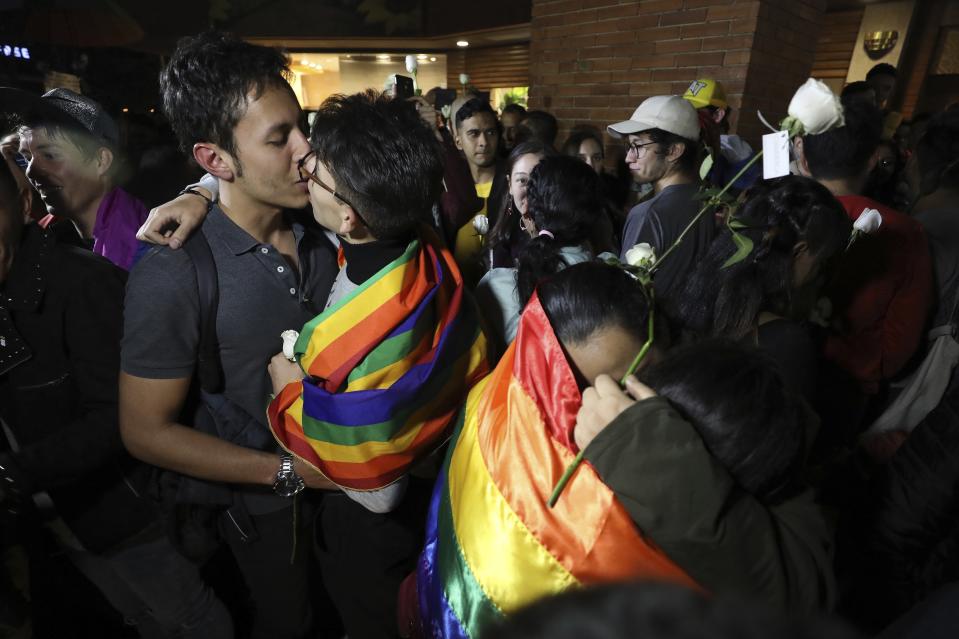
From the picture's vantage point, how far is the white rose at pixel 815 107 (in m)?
1.71

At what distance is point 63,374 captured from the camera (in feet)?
4.35

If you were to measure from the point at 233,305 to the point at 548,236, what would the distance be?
3.91 feet

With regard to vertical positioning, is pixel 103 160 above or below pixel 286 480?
above

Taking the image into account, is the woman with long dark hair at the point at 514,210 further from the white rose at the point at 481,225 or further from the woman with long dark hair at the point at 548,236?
the woman with long dark hair at the point at 548,236

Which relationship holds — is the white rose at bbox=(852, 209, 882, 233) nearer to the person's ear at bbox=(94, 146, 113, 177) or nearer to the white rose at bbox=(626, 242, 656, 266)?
the white rose at bbox=(626, 242, 656, 266)

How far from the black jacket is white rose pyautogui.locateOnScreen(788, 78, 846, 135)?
2.39 metres

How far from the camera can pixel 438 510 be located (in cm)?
117

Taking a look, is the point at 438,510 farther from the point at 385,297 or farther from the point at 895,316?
the point at 895,316

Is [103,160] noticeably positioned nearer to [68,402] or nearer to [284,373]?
[68,402]

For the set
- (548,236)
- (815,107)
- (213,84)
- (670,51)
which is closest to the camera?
(213,84)

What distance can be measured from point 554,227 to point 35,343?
1738 millimetres

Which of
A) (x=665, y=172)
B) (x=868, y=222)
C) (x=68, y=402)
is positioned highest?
(x=665, y=172)

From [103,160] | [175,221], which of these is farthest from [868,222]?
[103,160]

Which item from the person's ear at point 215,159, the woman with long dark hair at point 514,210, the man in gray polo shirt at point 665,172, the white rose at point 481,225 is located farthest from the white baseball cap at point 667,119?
the person's ear at point 215,159
